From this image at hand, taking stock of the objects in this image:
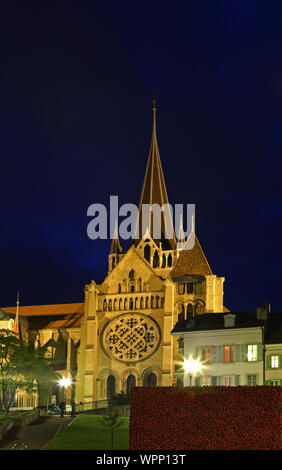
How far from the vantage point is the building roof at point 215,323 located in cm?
7650

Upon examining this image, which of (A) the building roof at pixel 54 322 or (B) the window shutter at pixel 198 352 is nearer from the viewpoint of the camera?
(B) the window shutter at pixel 198 352

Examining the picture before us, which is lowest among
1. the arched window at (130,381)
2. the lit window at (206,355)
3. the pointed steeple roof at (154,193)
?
the arched window at (130,381)

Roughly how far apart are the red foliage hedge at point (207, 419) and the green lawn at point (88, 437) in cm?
396

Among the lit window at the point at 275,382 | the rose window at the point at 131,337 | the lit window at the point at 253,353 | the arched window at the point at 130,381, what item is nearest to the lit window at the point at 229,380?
the lit window at the point at 253,353

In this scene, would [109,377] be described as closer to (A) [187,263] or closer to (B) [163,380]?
(B) [163,380]

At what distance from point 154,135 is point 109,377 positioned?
43.7 m

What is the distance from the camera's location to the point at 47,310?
125 m

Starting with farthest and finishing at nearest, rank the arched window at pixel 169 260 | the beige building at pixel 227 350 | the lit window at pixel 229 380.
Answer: the arched window at pixel 169 260, the lit window at pixel 229 380, the beige building at pixel 227 350

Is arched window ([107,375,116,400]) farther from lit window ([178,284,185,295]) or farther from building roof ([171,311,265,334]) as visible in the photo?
building roof ([171,311,265,334])

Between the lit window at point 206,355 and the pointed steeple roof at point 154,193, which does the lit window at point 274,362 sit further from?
the pointed steeple roof at point 154,193

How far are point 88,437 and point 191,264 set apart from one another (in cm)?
5189

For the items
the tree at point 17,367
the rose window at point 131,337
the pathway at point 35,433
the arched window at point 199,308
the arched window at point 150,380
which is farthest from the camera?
the arched window at point 199,308

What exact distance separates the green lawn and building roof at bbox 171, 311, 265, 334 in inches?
517

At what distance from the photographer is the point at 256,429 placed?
5044cm
